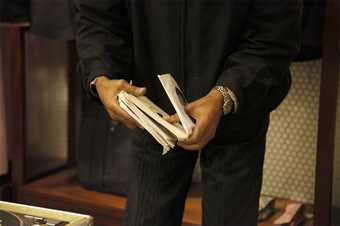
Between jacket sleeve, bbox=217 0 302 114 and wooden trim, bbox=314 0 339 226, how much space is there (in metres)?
0.45

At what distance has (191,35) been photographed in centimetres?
105

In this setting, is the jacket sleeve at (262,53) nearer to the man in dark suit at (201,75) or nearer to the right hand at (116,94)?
the man in dark suit at (201,75)

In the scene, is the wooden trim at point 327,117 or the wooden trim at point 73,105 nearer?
the wooden trim at point 327,117

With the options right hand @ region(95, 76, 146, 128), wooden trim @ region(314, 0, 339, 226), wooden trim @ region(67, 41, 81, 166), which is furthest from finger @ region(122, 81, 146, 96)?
wooden trim @ region(67, 41, 81, 166)

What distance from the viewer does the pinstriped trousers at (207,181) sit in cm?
107

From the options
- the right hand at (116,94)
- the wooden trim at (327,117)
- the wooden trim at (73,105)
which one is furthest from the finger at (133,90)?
the wooden trim at (73,105)

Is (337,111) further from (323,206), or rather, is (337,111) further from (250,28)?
(250,28)

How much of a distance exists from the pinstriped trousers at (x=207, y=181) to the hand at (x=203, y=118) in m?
0.11

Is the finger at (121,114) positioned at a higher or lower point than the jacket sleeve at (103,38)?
lower

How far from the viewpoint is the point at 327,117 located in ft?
4.94

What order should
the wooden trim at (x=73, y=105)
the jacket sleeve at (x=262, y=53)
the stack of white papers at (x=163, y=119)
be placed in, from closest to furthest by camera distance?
the stack of white papers at (x=163, y=119)
the jacket sleeve at (x=262, y=53)
the wooden trim at (x=73, y=105)

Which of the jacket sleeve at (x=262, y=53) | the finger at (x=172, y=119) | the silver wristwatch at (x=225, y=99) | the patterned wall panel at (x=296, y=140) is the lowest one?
the patterned wall panel at (x=296, y=140)

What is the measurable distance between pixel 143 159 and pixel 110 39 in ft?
0.83

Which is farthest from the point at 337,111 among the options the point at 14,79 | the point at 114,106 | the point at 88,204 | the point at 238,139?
the point at 14,79
